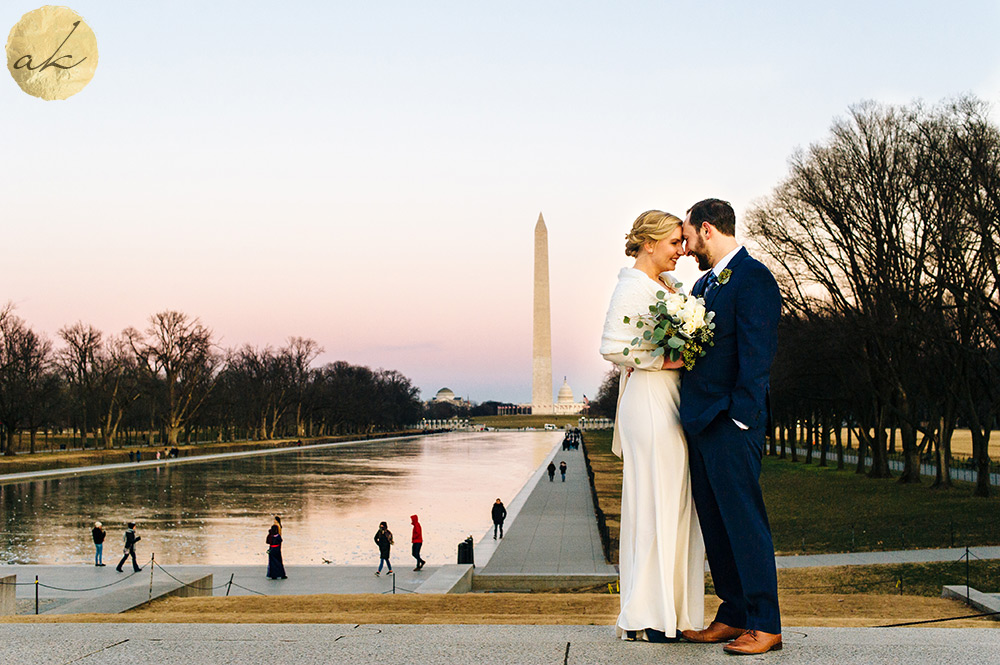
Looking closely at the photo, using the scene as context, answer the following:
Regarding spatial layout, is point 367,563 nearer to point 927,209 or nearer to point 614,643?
point 614,643

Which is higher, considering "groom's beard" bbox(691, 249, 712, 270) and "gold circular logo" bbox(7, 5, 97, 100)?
"gold circular logo" bbox(7, 5, 97, 100)

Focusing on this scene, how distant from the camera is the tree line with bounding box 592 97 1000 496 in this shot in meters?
24.0

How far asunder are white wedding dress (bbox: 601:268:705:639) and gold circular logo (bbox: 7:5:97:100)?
397 cm

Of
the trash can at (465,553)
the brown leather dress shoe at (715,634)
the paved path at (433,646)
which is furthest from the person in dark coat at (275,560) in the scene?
the brown leather dress shoe at (715,634)

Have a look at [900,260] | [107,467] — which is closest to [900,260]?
[900,260]

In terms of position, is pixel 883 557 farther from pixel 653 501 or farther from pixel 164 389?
pixel 164 389

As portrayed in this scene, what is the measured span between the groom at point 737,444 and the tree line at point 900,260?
65.8 ft

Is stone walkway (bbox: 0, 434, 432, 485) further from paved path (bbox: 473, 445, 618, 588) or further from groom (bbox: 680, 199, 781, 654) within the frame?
groom (bbox: 680, 199, 781, 654)

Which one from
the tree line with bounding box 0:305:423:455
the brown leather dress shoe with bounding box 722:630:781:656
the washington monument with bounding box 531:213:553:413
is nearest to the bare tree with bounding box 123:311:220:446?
the tree line with bounding box 0:305:423:455

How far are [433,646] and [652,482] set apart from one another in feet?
4.95

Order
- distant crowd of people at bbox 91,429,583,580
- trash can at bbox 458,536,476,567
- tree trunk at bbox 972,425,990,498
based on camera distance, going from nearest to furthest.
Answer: distant crowd of people at bbox 91,429,583,580 → trash can at bbox 458,536,476,567 → tree trunk at bbox 972,425,990,498

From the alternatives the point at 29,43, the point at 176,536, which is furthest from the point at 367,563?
the point at 29,43

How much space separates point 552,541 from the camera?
23406 millimetres

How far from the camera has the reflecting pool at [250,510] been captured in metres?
21.6
